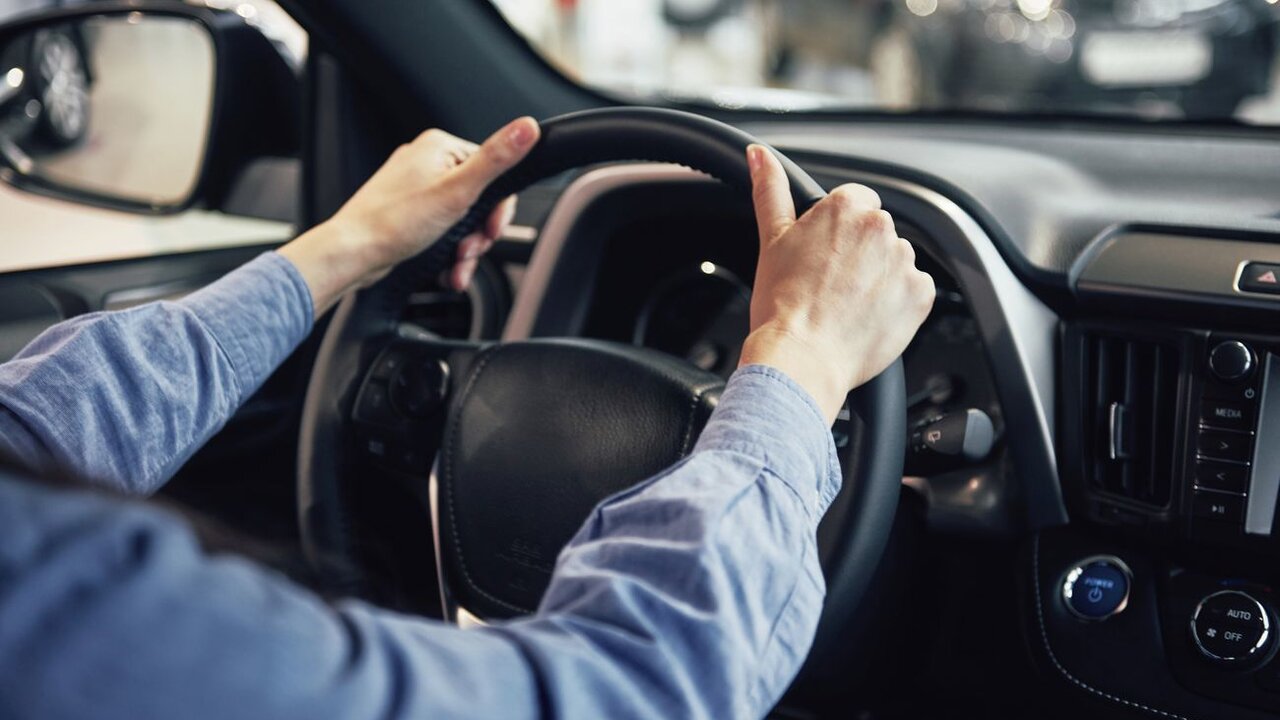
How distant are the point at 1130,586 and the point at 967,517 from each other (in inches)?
6.6

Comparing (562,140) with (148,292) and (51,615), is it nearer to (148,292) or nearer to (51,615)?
(51,615)

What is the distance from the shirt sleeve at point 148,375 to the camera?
3.13 feet

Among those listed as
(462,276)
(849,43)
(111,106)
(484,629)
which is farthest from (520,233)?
(849,43)

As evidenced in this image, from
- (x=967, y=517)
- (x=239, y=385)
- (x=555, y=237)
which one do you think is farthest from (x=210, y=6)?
(x=967, y=517)

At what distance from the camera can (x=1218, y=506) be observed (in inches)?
42.6

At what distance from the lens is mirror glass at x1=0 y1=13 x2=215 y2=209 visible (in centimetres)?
187

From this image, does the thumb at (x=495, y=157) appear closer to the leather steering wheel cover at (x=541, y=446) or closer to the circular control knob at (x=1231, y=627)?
the leather steering wheel cover at (x=541, y=446)

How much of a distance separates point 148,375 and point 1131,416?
2.96 ft

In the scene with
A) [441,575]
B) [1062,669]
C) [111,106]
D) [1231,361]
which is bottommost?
[1062,669]

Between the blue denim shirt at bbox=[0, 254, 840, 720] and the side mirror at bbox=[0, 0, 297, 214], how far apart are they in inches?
36.1

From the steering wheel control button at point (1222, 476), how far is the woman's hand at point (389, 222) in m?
0.70

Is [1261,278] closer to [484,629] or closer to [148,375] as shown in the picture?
[484,629]

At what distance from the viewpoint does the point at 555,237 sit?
4.55 feet

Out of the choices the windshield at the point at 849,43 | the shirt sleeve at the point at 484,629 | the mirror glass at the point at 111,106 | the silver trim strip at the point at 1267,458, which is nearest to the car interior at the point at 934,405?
the silver trim strip at the point at 1267,458
